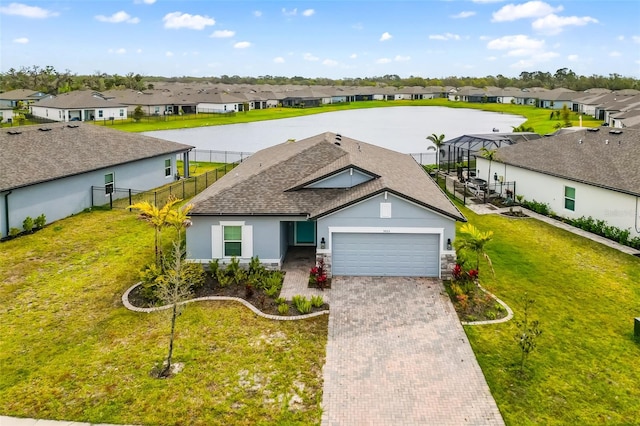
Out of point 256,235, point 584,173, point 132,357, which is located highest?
point 584,173

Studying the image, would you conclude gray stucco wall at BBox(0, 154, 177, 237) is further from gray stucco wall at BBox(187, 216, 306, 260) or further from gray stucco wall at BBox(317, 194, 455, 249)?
gray stucco wall at BBox(317, 194, 455, 249)

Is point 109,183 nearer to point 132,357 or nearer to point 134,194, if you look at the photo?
point 134,194

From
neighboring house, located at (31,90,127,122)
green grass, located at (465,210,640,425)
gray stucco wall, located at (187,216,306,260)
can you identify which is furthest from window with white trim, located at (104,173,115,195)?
neighboring house, located at (31,90,127,122)

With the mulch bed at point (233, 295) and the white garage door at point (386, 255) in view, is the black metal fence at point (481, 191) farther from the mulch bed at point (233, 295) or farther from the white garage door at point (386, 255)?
the mulch bed at point (233, 295)

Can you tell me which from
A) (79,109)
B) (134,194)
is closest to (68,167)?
(134,194)

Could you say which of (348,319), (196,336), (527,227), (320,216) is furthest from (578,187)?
(196,336)
